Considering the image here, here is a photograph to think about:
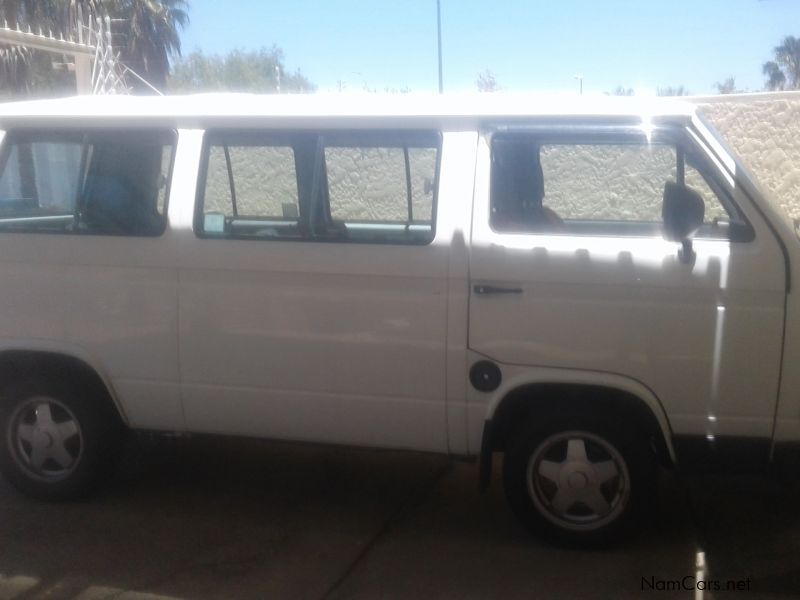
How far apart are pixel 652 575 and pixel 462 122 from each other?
2.28 m

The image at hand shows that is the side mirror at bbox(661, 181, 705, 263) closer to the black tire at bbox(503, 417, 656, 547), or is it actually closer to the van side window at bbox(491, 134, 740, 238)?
the van side window at bbox(491, 134, 740, 238)

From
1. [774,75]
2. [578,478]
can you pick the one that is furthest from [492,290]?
[774,75]

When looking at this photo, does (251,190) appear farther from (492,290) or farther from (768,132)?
(768,132)

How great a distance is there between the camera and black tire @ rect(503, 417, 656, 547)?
14.6 ft

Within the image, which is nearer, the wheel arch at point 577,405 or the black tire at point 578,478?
the wheel arch at point 577,405

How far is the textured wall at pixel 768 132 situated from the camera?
12.5 m

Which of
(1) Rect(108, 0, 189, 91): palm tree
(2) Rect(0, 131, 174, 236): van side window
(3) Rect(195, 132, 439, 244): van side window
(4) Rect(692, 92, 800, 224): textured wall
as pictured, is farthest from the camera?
(1) Rect(108, 0, 189, 91): palm tree

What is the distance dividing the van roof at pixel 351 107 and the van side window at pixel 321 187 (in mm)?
113

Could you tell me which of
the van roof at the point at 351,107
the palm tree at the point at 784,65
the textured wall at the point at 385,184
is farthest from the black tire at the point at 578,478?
the palm tree at the point at 784,65

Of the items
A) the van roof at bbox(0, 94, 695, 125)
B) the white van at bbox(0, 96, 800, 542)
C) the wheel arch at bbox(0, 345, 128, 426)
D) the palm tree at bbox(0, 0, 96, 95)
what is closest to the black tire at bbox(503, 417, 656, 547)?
the white van at bbox(0, 96, 800, 542)

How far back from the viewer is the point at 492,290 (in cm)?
444

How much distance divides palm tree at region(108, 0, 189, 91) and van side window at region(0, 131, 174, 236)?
22.1m

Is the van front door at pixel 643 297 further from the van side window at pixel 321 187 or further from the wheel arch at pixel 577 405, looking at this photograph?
the van side window at pixel 321 187

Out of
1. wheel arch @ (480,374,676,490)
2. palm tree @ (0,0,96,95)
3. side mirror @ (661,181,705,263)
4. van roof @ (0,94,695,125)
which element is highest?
palm tree @ (0,0,96,95)
